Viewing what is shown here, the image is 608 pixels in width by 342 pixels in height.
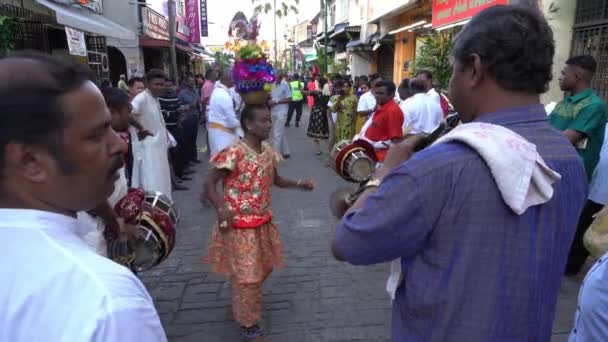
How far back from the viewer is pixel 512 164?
1.14 meters

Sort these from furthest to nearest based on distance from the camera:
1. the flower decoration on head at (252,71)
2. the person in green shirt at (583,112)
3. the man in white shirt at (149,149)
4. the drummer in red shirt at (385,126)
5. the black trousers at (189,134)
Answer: the black trousers at (189,134), the man in white shirt at (149,149), the drummer in red shirt at (385,126), the person in green shirt at (583,112), the flower decoration on head at (252,71)

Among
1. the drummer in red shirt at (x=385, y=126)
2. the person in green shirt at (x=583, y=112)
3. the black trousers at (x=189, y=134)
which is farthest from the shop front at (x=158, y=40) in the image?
the person in green shirt at (x=583, y=112)

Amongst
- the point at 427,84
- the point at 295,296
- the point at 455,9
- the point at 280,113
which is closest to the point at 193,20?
the point at 280,113

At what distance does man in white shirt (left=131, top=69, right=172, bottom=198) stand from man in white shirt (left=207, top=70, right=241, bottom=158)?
141 cm

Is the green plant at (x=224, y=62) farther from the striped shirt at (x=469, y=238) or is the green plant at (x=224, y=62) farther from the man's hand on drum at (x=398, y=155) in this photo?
the striped shirt at (x=469, y=238)

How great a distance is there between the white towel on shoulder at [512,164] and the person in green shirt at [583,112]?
3.19 metres

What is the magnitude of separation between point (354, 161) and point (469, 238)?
1736 millimetres

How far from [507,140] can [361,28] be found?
20.4m

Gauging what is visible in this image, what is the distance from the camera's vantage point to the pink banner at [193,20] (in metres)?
25.2

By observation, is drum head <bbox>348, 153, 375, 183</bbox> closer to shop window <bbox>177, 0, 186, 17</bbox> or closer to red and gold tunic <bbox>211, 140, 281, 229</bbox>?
red and gold tunic <bbox>211, 140, 281, 229</bbox>

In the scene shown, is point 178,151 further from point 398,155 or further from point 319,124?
point 398,155

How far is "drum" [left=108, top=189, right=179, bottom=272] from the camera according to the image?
8.26 feet

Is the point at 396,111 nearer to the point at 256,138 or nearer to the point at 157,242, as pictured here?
the point at 256,138

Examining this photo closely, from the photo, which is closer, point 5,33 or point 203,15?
point 5,33
